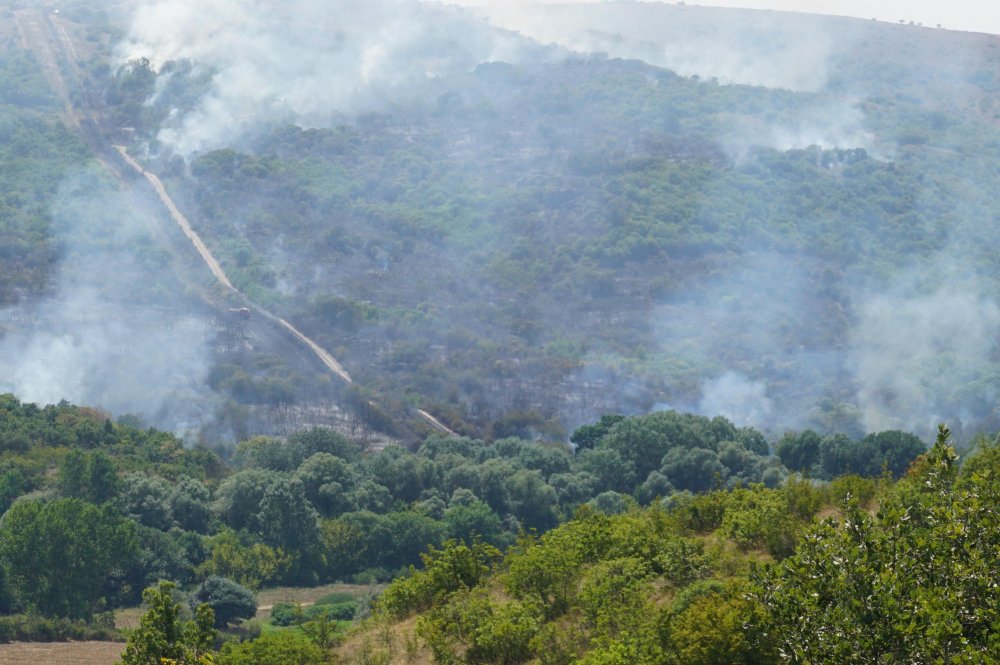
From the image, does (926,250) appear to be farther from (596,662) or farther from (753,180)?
(596,662)

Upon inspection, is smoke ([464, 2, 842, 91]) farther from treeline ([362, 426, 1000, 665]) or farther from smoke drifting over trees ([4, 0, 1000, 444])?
treeline ([362, 426, 1000, 665])

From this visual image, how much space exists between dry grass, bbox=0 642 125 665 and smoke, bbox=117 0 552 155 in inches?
3779

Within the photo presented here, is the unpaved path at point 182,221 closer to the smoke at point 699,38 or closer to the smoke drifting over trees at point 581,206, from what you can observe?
the smoke drifting over trees at point 581,206

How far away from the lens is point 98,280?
106 m

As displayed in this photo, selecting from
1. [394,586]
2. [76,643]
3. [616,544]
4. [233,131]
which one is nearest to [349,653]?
[394,586]

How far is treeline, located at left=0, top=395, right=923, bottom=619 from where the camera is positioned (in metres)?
51.0

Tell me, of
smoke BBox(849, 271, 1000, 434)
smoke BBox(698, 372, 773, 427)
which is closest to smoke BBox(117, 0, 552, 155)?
smoke BBox(849, 271, 1000, 434)

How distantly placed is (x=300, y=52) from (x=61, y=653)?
125 m

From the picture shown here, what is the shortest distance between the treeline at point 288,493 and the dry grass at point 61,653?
11.1ft

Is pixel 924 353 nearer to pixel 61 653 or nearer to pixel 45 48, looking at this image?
pixel 61 653

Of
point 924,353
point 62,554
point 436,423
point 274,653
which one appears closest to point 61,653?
point 62,554

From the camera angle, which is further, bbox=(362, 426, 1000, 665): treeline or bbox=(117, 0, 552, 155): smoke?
bbox=(117, 0, 552, 155): smoke

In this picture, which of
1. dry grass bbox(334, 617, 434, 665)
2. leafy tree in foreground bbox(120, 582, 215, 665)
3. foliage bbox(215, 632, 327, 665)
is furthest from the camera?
dry grass bbox(334, 617, 434, 665)

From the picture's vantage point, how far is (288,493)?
60.8 m
